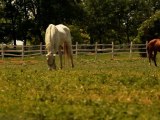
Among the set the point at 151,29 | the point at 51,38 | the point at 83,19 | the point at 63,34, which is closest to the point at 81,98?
the point at 51,38

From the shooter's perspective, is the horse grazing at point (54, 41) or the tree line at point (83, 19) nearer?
the horse grazing at point (54, 41)

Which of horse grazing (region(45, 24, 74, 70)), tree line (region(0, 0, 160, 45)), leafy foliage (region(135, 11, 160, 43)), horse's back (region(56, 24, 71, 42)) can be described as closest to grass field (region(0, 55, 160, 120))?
horse grazing (region(45, 24, 74, 70))

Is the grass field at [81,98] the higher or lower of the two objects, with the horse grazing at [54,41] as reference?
lower

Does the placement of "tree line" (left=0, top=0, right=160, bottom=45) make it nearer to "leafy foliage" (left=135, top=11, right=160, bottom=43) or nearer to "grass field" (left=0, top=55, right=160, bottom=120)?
"leafy foliage" (left=135, top=11, right=160, bottom=43)

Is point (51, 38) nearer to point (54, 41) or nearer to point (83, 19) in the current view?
point (54, 41)

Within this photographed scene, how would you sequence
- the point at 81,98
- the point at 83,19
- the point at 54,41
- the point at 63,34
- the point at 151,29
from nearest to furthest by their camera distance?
the point at 81,98, the point at 54,41, the point at 63,34, the point at 151,29, the point at 83,19

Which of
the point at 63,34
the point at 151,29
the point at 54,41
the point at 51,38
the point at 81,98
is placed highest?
the point at 151,29

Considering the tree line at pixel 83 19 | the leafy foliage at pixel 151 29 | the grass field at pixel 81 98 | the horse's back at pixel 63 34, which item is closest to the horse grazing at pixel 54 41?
the horse's back at pixel 63 34

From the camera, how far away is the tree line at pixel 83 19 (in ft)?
183

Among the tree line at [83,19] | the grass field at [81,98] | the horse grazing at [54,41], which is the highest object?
the tree line at [83,19]

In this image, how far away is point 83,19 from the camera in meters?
61.8

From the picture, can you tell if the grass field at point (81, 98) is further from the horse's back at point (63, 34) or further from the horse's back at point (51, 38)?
the horse's back at point (63, 34)

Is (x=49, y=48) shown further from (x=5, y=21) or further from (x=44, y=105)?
(x=5, y=21)

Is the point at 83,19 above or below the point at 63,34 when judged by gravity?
above
